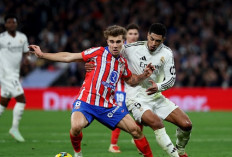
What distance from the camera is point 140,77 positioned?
7.87m

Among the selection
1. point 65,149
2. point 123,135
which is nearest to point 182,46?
point 123,135

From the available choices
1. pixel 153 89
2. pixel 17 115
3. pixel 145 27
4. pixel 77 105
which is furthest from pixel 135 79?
pixel 145 27

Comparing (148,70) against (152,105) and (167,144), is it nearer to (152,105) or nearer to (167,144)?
(152,105)

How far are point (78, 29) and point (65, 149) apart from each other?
13868mm

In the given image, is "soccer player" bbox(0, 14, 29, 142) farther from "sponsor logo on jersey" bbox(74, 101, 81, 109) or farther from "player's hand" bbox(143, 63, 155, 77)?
"player's hand" bbox(143, 63, 155, 77)

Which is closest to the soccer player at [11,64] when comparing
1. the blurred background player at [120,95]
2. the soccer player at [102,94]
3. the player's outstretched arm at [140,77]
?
the blurred background player at [120,95]

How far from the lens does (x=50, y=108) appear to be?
19844 mm

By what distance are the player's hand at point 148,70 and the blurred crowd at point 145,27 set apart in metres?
13.2

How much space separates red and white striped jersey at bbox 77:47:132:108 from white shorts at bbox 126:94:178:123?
2.58 ft

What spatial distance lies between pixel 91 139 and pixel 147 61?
3.68 m

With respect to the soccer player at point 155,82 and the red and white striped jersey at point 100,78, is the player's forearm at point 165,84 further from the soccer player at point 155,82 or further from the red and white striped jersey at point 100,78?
the red and white striped jersey at point 100,78

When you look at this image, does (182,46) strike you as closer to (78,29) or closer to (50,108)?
(78,29)

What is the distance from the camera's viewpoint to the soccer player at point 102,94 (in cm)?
729

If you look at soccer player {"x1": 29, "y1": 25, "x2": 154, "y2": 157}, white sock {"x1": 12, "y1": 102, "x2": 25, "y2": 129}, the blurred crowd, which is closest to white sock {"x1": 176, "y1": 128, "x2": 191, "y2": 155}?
soccer player {"x1": 29, "y1": 25, "x2": 154, "y2": 157}
